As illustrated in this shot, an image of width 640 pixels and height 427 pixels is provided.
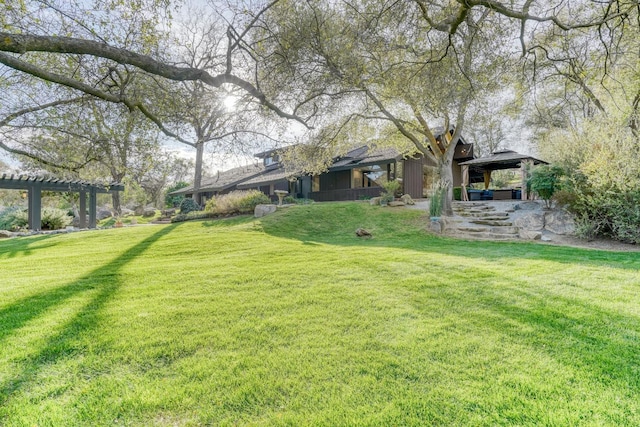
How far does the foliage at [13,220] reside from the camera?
16.2m

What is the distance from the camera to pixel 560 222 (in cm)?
1008

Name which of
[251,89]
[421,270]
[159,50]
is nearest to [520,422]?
[421,270]

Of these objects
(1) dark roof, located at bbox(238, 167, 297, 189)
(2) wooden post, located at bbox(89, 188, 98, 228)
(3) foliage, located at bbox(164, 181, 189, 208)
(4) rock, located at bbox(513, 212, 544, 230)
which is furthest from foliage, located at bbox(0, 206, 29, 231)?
(4) rock, located at bbox(513, 212, 544, 230)

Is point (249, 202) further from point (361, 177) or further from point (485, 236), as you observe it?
point (485, 236)

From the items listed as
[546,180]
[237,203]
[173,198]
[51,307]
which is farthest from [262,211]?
[173,198]

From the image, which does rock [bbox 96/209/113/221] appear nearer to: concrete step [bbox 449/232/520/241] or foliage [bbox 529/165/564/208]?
concrete step [bbox 449/232/520/241]

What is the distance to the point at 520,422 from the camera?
1.70 meters

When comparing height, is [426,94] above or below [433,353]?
above

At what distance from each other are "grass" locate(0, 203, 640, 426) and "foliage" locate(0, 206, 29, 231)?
50.5ft

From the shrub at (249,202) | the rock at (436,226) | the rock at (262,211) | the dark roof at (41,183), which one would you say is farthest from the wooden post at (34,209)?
the rock at (436,226)

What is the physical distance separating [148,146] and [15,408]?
6747 mm

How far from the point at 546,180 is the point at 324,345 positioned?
12.6 m

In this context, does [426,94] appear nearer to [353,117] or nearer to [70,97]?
[353,117]

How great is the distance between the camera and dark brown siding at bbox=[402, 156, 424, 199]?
58.9 ft
